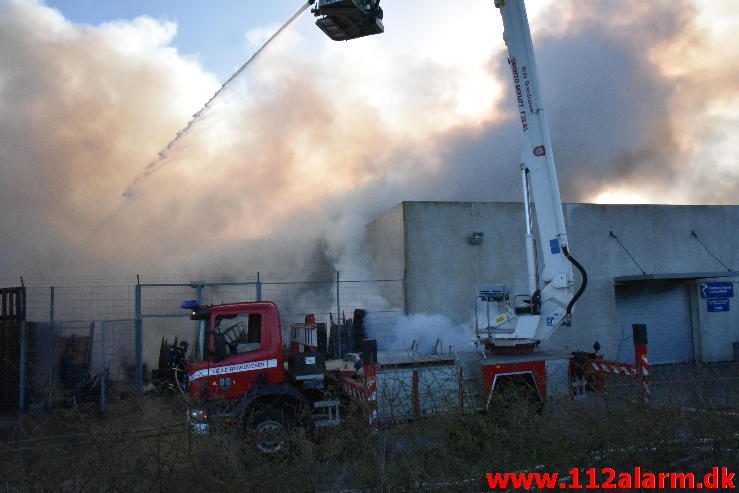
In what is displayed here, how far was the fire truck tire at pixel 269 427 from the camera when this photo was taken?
6.62 m

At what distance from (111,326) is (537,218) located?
9191 mm

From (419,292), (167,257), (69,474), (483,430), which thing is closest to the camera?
(69,474)

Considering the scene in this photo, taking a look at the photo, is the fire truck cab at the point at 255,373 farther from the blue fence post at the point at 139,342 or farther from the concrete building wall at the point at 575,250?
the concrete building wall at the point at 575,250

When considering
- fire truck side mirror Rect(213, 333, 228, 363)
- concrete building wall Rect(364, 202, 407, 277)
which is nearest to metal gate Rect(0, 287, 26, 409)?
fire truck side mirror Rect(213, 333, 228, 363)

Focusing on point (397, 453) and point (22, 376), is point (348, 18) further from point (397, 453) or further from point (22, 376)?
point (22, 376)

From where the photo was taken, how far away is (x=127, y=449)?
16.5 ft

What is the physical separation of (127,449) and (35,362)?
8.80 metres

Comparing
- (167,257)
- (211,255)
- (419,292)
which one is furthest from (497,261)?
(167,257)

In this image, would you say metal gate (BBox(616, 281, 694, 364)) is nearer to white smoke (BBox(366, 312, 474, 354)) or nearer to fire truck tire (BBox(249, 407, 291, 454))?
white smoke (BBox(366, 312, 474, 354))

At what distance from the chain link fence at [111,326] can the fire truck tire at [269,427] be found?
4164 millimetres

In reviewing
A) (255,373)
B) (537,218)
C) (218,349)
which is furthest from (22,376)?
(537,218)

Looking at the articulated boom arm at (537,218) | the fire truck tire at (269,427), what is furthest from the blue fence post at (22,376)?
the articulated boom arm at (537,218)

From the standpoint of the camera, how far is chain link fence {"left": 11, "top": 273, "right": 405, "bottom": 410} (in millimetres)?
11711

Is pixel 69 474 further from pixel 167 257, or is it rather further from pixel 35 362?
pixel 167 257
